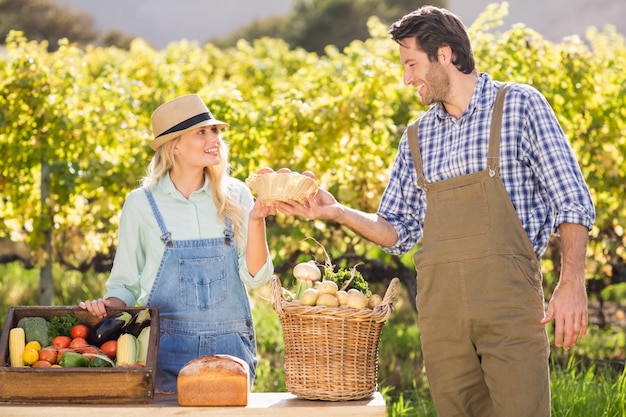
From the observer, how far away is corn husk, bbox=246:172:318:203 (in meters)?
2.86

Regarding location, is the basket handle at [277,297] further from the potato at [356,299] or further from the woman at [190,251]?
the woman at [190,251]

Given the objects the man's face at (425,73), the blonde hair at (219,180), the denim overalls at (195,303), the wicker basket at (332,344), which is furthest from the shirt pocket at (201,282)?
the man's face at (425,73)

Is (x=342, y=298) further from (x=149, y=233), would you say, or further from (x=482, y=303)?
(x=149, y=233)

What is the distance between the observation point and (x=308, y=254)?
610 centimetres

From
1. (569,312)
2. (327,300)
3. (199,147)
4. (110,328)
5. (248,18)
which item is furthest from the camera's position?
(248,18)

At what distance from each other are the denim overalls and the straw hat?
0.31 m

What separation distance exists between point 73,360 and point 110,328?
19cm

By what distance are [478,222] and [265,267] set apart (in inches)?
29.9

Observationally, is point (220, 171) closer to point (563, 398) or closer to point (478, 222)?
point (478, 222)

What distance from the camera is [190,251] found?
330cm

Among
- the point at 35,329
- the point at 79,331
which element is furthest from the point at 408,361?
the point at 35,329

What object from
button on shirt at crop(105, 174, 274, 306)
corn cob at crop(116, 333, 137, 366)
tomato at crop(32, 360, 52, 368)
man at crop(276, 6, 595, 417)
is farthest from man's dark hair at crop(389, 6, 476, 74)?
tomato at crop(32, 360, 52, 368)

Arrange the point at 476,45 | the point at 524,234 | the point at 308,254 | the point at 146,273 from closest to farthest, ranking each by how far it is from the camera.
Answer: the point at 524,234, the point at 146,273, the point at 308,254, the point at 476,45

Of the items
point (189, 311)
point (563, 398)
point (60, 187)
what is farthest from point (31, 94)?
point (563, 398)
